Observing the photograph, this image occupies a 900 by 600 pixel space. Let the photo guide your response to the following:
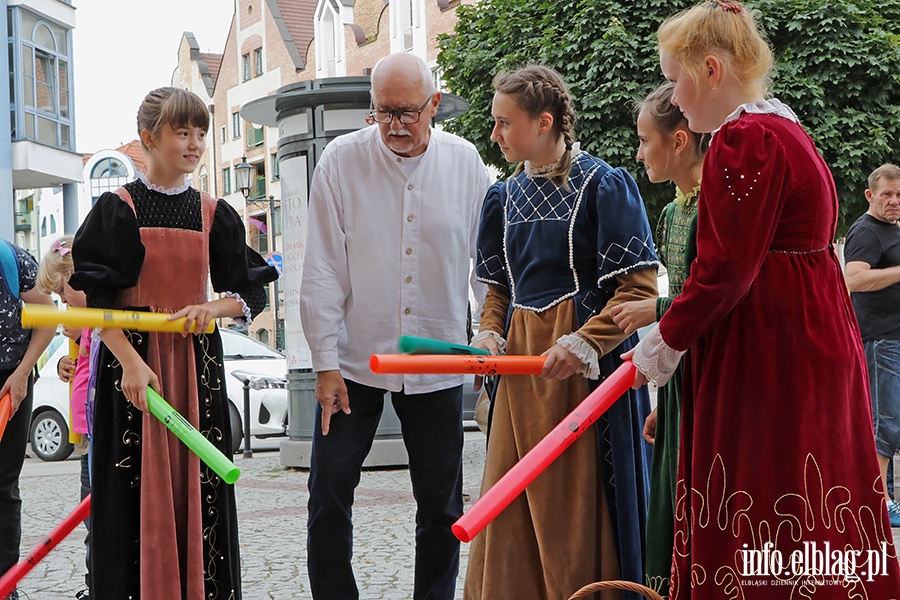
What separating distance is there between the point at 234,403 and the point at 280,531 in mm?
6192

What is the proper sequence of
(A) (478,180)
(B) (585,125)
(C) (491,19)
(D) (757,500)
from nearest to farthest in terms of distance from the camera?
1. (D) (757,500)
2. (A) (478,180)
3. (B) (585,125)
4. (C) (491,19)

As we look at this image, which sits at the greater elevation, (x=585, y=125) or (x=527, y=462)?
(x=585, y=125)

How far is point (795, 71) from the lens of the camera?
Answer: 15656 mm

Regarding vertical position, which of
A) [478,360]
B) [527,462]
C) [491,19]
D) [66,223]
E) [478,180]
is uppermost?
[491,19]

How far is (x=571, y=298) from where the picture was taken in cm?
355

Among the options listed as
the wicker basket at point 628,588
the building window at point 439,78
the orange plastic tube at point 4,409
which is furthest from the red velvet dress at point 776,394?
the orange plastic tube at point 4,409

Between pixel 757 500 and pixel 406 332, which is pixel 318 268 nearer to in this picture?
pixel 406 332

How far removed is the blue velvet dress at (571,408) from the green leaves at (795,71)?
476 inches

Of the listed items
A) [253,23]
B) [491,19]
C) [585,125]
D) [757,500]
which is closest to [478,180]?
[757,500]

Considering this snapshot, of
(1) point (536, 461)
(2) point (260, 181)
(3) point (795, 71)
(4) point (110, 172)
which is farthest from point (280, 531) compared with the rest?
(2) point (260, 181)

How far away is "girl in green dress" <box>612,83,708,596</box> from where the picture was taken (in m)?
3.11

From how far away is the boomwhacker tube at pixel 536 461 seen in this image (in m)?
2.53

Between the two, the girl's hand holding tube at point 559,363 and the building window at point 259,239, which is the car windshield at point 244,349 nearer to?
the girl's hand holding tube at point 559,363

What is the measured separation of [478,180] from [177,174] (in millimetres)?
1052
